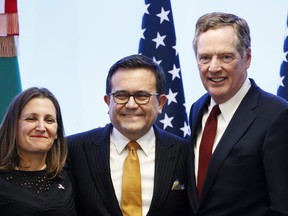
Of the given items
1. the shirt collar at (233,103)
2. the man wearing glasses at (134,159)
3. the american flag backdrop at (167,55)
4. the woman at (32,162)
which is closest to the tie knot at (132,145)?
the man wearing glasses at (134,159)

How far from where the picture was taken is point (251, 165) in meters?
2.08

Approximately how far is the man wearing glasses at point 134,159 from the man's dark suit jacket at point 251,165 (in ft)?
0.70

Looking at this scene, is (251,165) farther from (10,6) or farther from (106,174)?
(10,6)

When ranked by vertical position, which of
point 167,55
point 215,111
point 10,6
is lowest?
point 215,111

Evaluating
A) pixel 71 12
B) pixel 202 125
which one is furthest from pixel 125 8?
pixel 202 125

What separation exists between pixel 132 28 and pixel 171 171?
5.60 feet

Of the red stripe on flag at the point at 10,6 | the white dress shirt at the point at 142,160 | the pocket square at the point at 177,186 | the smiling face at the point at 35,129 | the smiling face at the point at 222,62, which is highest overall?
the red stripe on flag at the point at 10,6

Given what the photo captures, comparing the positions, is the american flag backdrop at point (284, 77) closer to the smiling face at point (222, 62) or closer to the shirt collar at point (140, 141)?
the smiling face at point (222, 62)

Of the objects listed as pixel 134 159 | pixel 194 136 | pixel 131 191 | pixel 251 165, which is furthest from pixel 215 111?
pixel 131 191

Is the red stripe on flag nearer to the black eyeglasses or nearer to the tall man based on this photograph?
the black eyeglasses

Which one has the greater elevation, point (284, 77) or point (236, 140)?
point (284, 77)

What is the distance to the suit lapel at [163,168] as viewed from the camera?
2.28 m

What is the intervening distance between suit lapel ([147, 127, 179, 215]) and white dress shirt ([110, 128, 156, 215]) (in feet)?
0.11

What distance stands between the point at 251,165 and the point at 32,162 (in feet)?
3.30
